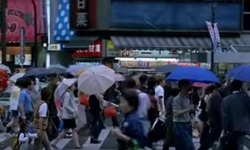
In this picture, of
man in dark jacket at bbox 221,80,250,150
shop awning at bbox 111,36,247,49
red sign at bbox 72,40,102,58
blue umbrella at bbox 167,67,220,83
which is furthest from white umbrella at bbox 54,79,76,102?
red sign at bbox 72,40,102,58

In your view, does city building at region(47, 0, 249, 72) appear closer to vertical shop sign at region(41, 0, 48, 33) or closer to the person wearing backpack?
vertical shop sign at region(41, 0, 48, 33)

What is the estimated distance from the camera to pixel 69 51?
155 ft

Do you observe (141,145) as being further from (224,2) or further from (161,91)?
(224,2)

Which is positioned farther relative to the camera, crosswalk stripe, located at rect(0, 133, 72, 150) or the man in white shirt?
the man in white shirt

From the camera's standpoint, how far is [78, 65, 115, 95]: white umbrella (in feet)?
57.3

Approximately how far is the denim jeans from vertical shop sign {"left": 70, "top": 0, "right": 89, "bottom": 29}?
31.6 metres

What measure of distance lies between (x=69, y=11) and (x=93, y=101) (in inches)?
1099

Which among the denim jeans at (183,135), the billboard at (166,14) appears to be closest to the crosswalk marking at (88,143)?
the denim jeans at (183,135)

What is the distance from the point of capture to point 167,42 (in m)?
44.2

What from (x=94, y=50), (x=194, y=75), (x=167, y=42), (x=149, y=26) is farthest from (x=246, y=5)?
(x=194, y=75)

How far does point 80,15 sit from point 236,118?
32963mm

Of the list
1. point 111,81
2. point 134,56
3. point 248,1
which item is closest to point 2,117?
point 111,81

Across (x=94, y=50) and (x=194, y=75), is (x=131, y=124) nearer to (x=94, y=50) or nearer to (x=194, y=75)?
(x=194, y=75)

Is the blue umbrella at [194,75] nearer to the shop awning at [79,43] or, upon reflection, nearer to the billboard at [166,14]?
the shop awning at [79,43]
